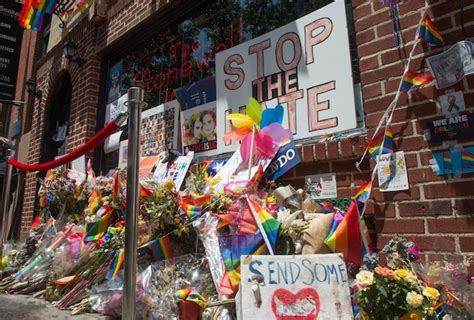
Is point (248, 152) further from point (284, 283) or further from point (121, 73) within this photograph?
point (121, 73)

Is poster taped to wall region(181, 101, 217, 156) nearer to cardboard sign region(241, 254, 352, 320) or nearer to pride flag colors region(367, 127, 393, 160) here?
pride flag colors region(367, 127, 393, 160)

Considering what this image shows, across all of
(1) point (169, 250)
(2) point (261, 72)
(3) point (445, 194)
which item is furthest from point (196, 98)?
(3) point (445, 194)

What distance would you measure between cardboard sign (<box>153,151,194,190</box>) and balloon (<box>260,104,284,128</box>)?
3.46 ft

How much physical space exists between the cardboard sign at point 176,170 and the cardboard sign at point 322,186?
4.52 feet

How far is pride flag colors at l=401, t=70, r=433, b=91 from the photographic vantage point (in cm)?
222

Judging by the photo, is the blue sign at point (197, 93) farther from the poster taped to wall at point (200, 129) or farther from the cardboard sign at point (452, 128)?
the cardboard sign at point (452, 128)

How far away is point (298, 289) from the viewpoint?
2018mm

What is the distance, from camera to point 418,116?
2242 millimetres

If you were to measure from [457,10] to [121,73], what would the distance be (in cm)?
461

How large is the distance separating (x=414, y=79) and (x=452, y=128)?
381 millimetres

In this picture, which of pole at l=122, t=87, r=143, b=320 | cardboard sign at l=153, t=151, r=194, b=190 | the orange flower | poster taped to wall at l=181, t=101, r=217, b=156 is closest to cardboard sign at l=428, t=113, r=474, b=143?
the orange flower

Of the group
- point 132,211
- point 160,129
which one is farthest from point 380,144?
point 160,129

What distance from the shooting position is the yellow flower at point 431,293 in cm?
165

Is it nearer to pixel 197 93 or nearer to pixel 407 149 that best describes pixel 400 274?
pixel 407 149
